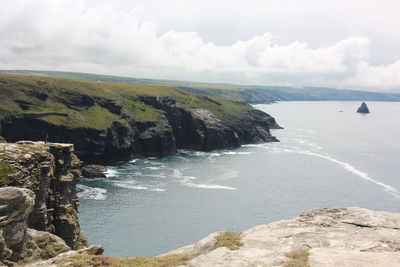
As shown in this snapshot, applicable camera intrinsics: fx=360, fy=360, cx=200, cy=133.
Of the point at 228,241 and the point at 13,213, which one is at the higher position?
the point at 228,241

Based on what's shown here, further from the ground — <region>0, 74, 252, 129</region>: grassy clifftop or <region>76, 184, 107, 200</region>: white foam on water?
<region>0, 74, 252, 129</region>: grassy clifftop

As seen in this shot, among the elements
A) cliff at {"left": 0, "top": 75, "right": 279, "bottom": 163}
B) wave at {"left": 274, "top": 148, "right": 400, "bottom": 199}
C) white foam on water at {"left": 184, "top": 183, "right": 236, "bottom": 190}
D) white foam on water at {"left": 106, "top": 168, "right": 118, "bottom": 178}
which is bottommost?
white foam on water at {"left": 106, "top": 168, "right": 118, "bottom": 178}

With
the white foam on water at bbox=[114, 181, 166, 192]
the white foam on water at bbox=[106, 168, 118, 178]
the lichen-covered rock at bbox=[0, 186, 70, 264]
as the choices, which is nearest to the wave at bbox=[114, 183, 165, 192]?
the white foam on water at bbox=[114, 181, 166, 192]

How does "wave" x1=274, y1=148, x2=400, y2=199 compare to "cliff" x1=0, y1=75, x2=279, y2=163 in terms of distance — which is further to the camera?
"cliff" x1=0, y1=75, x2=279, y2=163

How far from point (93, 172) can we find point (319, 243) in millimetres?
127387

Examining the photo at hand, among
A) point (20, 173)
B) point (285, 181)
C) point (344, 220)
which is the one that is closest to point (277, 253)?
point (344, 220)

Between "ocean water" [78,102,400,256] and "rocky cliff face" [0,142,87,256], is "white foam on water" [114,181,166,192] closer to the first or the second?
"ocean water" [78,102,400,256]

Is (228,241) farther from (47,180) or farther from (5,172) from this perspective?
(47,180)

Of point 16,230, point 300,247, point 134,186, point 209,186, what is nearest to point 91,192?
point 134,186

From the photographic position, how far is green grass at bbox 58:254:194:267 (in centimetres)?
1981

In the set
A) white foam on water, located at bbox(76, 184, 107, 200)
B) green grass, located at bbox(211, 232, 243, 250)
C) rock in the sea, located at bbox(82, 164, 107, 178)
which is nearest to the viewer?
green grass, located at bbox(211, 232, 243, 250)

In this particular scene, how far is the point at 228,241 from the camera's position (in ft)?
70.2

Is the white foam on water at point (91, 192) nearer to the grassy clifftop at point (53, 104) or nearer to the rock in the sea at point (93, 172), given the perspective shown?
the rock in the sea at point (93, 172)

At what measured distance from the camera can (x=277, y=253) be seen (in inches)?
775
